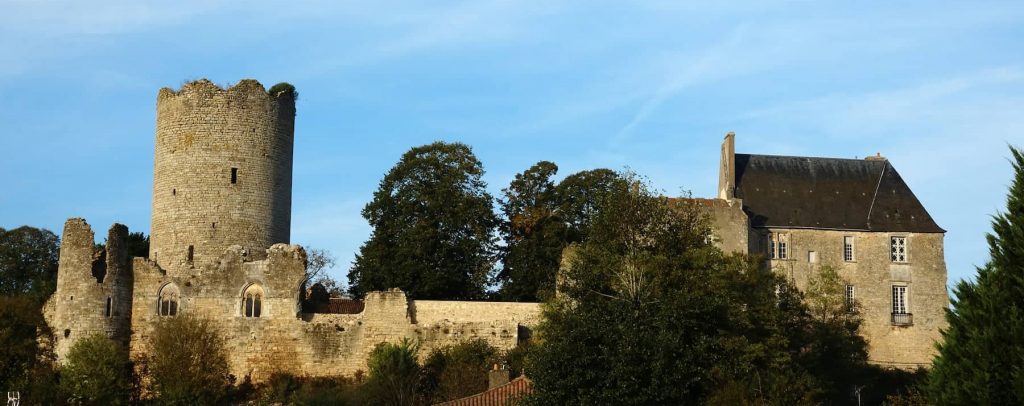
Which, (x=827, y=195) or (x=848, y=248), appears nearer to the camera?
(x=848, y=248)

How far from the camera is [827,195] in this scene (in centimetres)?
4578

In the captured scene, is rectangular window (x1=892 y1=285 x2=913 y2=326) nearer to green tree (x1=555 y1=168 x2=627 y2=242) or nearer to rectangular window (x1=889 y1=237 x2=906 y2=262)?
rectangular window (x1=889 y1=237 x2=906 y2=262)

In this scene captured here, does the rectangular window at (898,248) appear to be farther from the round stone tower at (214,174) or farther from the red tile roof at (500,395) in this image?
the round stone tower at (214,174)

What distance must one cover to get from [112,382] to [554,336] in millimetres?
12747

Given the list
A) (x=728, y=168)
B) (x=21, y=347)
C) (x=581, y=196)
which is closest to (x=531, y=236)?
(x=581, y=196)

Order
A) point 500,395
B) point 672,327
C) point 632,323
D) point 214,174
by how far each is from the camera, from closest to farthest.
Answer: point 632,323, point 672,327, point 500,395, point 214,174

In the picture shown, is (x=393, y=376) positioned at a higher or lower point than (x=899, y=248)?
lower

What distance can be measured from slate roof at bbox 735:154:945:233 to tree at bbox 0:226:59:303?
27.0 metres

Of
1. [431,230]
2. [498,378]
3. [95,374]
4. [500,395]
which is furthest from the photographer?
[431,230]

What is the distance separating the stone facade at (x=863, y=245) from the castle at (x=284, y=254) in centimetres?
5

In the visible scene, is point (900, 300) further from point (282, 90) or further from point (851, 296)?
point (282, 90)

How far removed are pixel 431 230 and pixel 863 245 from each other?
13.9 metres

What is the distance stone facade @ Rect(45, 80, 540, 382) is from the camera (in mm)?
37500

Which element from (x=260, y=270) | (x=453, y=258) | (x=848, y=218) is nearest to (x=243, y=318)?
(x=260, y=270)
